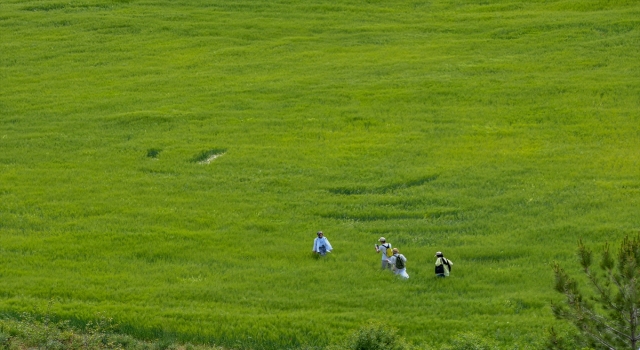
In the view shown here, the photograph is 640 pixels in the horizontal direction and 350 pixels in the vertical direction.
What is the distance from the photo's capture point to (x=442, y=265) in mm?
24641

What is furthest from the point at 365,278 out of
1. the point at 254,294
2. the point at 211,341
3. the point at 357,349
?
the point at 357,349

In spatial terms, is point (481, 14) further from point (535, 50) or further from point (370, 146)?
point (370, 146)

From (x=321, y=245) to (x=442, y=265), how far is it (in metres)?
3.81

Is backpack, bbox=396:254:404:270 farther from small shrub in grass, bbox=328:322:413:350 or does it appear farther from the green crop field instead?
small shrub in grass, bbox=328:322:413:350

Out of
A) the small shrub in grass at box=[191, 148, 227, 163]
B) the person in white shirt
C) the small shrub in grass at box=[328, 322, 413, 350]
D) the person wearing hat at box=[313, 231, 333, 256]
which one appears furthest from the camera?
the small shrub in grass at box=[191, 148, 227, 163]

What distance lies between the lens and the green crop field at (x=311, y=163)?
23656 millimetres

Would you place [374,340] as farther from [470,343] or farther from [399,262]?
[399,262]

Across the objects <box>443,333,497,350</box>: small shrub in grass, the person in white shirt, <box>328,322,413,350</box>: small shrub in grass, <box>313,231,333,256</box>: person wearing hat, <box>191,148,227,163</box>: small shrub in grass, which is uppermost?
<box>191,148,227,163</box>: small shrub in grass

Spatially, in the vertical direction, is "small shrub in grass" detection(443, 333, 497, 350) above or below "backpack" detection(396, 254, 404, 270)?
below

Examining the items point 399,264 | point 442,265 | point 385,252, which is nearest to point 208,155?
point 385,252

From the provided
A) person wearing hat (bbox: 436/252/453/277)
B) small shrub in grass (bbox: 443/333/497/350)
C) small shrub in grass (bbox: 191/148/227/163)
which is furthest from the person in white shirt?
small shrub in grass (bbox: 191/148/227/163)

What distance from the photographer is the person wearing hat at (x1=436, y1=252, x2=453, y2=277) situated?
80.8ft

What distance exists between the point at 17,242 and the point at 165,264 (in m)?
5.26

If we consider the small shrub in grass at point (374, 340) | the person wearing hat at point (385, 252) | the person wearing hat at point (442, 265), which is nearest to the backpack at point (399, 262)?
the person wearing hat at point (385, 252)
